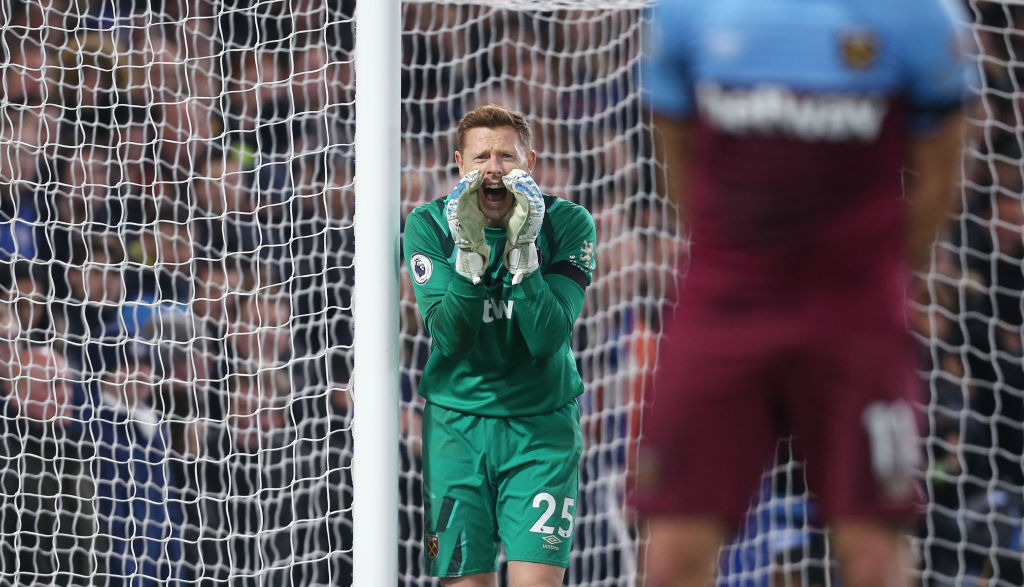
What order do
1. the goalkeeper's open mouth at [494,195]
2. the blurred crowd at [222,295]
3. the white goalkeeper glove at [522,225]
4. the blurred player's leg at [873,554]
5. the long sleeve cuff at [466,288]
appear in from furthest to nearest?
the blurred crowd at [222,295] < the goalkeeper's open mouth at [494,195] < the long sleeve cuff at [466,288] < the white goalkeeper glove at [522,225] < the blurred player's leg at [873,554]

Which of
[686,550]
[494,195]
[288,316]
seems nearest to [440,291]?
[494,195]

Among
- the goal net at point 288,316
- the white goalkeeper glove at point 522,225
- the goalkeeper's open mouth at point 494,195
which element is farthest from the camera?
the goal net at point 288,316

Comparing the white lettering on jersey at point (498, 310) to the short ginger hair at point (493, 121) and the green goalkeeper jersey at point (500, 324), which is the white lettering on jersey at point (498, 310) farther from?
the short ginger hair at point (493, 121)

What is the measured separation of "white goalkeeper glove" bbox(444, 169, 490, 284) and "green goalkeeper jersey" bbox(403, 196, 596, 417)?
14cm

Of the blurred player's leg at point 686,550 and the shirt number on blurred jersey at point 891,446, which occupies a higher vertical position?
the shirt number on blurred jersey at point 891,446

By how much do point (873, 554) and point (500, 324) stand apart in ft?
4.38

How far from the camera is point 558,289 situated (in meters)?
2.70

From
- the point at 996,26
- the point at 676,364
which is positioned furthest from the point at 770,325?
the point at 996,26

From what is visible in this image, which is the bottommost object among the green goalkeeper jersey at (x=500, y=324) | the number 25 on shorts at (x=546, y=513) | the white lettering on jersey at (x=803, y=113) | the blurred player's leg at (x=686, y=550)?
the number 25 on shorts at (x=546, y=513)

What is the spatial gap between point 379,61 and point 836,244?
4.57 ft

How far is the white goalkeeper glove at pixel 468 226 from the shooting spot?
8.01 feet

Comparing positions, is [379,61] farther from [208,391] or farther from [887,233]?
[208,391]

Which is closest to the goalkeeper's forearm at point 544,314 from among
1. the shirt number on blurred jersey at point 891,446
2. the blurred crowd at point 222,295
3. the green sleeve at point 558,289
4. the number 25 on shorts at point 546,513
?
the green sleeve at point 558,289

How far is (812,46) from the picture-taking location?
4.94ft
